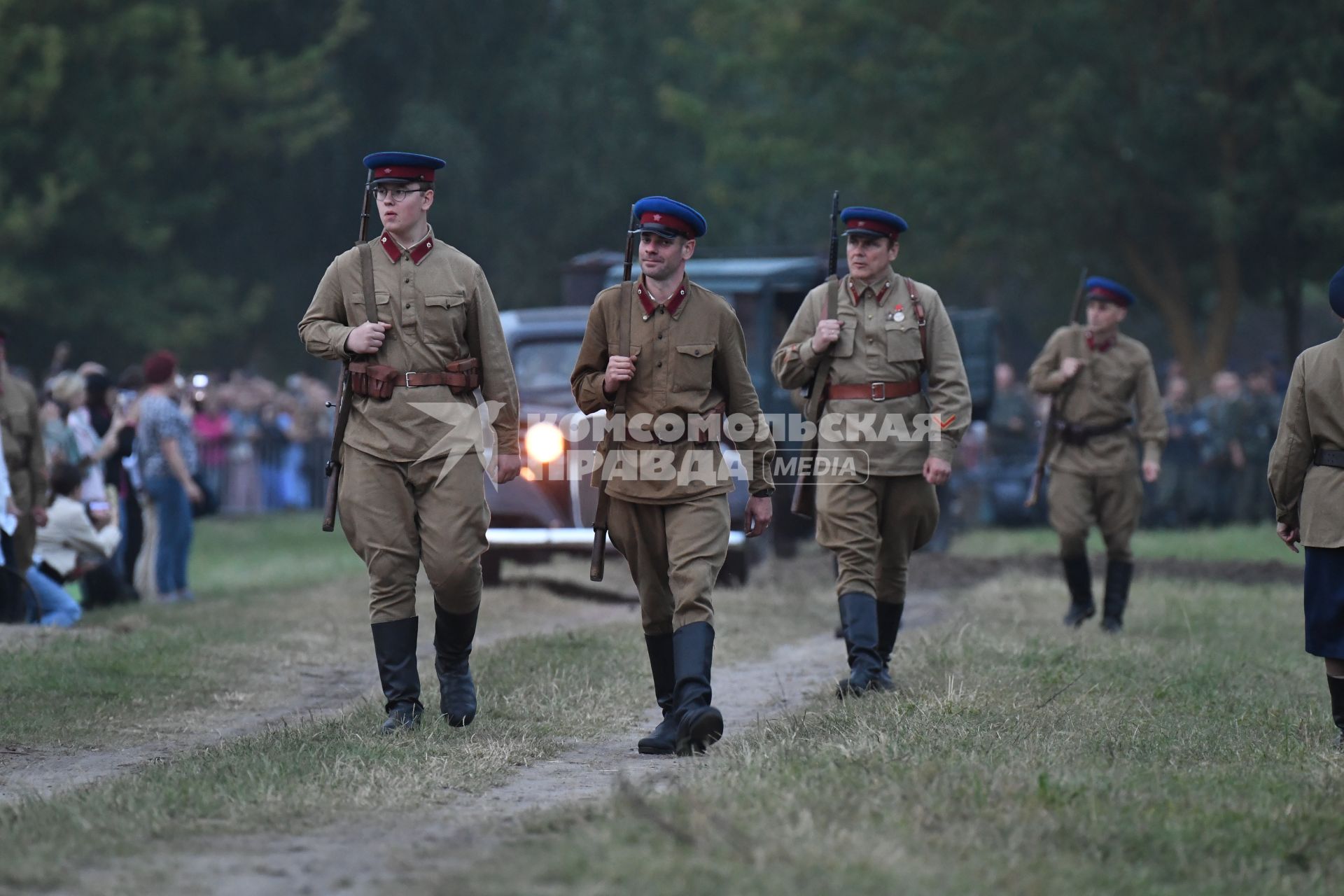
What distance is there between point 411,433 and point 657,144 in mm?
33988

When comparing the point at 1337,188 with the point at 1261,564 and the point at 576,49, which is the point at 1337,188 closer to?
the point at 1261,564

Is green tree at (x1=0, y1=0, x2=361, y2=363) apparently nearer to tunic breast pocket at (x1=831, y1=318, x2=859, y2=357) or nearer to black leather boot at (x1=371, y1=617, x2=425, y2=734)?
tunic breast pocket at (x1=831, y1=318, x2=859, y2=357)

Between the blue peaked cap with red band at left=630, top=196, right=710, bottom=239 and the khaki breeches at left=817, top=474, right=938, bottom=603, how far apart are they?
5.75ft

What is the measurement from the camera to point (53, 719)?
826 centimetres

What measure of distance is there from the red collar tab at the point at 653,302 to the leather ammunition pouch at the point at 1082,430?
5.15m

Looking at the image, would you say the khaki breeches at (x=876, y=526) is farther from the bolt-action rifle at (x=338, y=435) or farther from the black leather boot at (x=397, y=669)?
the bolt-action rifle at (x=338, y=435)

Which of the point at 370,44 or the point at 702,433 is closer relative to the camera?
the point at 702,433

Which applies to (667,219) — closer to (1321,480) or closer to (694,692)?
(694,692)

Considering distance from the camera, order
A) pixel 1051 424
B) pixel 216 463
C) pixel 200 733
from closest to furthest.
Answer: pixel 200 733 → pixel 1051 424 → pixel 216 463

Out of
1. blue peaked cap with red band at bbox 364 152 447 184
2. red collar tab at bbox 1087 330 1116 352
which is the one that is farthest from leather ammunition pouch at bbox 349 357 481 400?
red collar tab at bbox 1087 330 1116 352

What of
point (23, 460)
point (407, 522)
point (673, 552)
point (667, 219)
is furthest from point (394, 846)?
point (23, 460)

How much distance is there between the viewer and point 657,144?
40906 mm

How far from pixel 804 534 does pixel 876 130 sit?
Result: 621 inches

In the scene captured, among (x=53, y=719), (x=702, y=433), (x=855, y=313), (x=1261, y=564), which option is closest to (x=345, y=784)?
(x=702, y=433)
